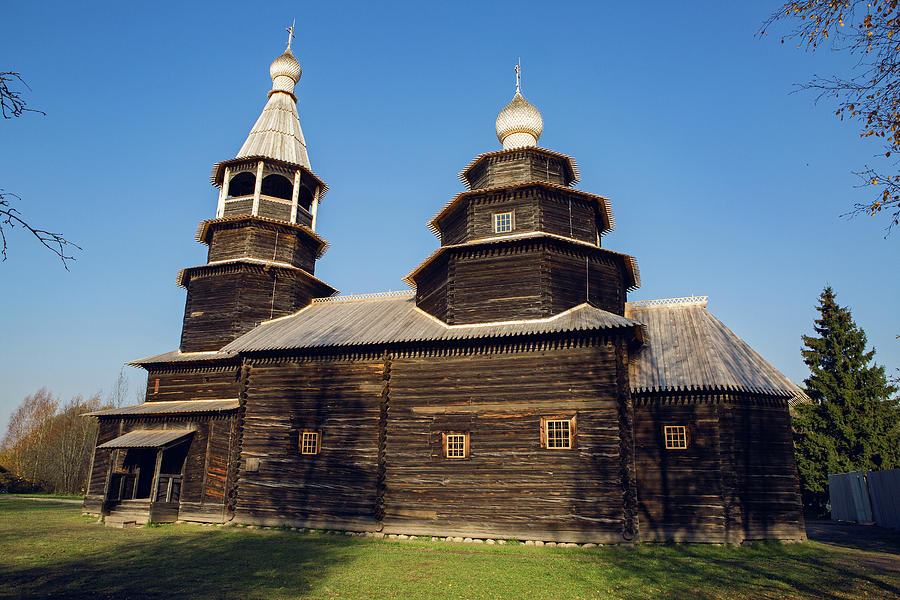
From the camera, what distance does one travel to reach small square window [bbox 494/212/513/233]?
2327cm

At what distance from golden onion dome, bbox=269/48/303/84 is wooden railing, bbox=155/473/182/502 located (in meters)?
23.6

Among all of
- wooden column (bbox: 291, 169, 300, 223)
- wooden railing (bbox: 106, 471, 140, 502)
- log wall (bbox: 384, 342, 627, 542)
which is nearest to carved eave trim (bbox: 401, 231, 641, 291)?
log wall (bbox: 384, 342, 627, 542)

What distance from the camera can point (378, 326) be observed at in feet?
79.2

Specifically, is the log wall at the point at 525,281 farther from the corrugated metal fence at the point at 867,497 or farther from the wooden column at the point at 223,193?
the wooden column at the point at 223,193

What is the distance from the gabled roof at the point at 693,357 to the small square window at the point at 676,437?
4.64ft

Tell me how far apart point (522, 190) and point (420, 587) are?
A: 51.7 ft

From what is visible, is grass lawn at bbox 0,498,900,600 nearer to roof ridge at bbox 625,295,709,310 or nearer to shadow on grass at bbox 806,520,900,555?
shadow on grass at bbox 806,520,900,555

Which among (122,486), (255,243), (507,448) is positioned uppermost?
(255,243)

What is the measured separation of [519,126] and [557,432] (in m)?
14.4

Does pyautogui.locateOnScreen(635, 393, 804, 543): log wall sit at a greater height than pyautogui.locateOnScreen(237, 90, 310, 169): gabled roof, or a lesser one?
lesser

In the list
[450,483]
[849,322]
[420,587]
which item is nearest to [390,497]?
[450,483]

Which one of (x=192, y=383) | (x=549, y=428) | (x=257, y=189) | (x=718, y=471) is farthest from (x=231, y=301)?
(x=718, y=471)

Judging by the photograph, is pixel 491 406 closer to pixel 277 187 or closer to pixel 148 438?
pixel 148 438

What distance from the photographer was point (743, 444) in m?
19.9
